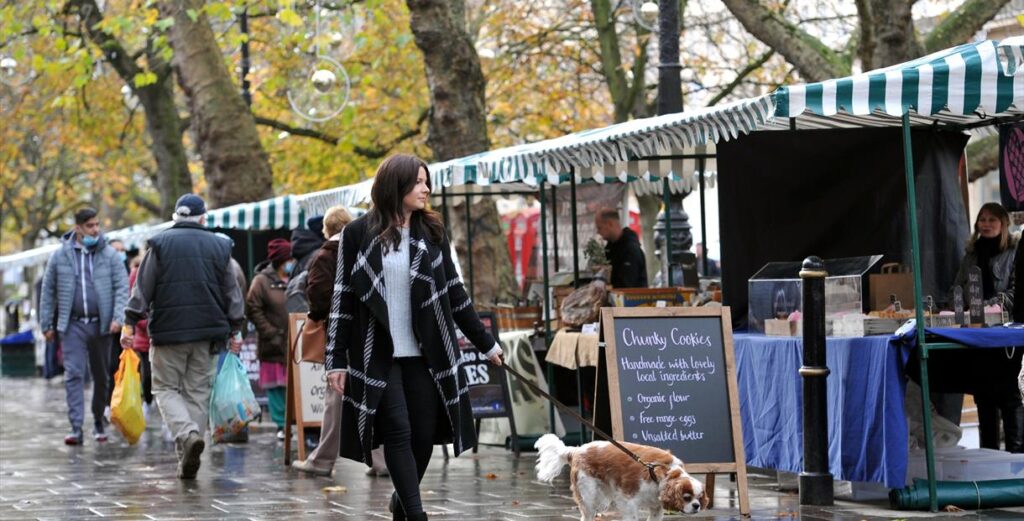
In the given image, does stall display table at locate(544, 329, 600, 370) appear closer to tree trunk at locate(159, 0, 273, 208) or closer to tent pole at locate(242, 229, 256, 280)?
tent pole at locate(242, 229, 256, 280)

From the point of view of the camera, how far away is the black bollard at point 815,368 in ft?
28.7

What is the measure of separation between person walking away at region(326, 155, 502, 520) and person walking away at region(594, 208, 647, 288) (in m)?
5.81

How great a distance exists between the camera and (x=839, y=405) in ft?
29.6

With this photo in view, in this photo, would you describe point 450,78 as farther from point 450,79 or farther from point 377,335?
point 377,335

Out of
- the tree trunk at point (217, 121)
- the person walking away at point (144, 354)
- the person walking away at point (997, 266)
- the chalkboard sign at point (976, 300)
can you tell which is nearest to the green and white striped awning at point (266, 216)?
the person walking away at point (144, 354)

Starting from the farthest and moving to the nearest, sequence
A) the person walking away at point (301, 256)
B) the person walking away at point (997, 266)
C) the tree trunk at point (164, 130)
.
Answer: the tree trunk at point (164, 130) < the person walking away at point (301, 256) < the person walking away at point (997, 266)

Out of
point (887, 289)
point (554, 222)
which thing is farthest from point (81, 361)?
point (887, 289)

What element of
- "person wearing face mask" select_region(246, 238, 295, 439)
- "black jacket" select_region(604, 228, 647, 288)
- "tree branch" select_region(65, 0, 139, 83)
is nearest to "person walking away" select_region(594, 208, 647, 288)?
"black jacket" select_region(604, 228, 647, 288)

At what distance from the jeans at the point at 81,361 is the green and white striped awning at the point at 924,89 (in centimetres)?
828

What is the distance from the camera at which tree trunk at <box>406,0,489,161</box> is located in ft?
59.5

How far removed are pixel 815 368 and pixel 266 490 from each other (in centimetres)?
387

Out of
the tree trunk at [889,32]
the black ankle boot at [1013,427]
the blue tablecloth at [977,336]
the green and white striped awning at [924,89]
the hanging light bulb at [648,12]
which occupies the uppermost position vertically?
the hanging light bulb at [648,12]

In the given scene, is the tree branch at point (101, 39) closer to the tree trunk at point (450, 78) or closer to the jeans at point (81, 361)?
the tree trunk at point (450, 78)

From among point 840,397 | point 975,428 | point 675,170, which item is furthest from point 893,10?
point 840,397
